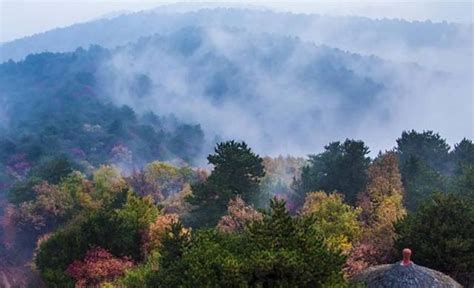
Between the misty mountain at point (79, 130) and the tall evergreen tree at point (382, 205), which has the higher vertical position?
the misty mountain at point (79, 130)

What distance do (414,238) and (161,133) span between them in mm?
101276

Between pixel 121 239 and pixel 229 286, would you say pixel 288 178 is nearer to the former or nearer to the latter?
pixel 121 239

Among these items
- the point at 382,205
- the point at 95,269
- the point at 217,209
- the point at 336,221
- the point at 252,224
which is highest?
the point at 217,209

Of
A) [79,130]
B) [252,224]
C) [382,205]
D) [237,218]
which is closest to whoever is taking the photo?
[252,224]

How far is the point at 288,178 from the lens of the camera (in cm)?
6116

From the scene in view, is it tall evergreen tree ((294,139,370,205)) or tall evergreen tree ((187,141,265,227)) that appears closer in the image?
tall evergreen tree ((187,141,265,227))

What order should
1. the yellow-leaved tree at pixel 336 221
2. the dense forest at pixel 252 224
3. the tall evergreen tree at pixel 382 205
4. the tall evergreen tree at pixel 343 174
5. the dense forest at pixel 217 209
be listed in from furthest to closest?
the tall evergreen tree at pixel 343 174 < the yellow-leaved tree at pixel 336 221 < the tall evergreen tree at pixel 382 205 < the dense forest at pixel 217 209 < the dense forest at pixel 252 224

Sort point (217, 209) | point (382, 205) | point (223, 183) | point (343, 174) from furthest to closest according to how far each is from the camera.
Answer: point (343, 174) → point (223, 183) → point (217, 209) → point (382, 205)

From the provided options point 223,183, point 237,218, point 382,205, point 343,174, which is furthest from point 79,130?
point 382,205

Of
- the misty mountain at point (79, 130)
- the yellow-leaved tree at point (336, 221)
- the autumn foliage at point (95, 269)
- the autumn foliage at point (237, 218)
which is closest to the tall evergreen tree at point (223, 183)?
the autumn foliage at point (237, 218)

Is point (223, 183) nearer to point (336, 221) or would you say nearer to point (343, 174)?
point (336, 221)

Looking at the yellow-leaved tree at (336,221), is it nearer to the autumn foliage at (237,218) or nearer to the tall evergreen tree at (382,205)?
the tall evergreen tree at (382,205)

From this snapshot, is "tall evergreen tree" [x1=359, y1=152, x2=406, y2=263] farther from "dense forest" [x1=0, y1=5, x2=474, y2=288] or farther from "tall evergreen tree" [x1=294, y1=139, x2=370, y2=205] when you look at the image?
"tall evergreen tree" [x1=294, y1=139, x2=370, y2=205]

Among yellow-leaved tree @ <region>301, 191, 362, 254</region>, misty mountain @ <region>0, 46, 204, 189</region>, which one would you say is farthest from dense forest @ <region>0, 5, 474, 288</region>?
misty mountain @ <region>0, 46, 204, 189</region>
